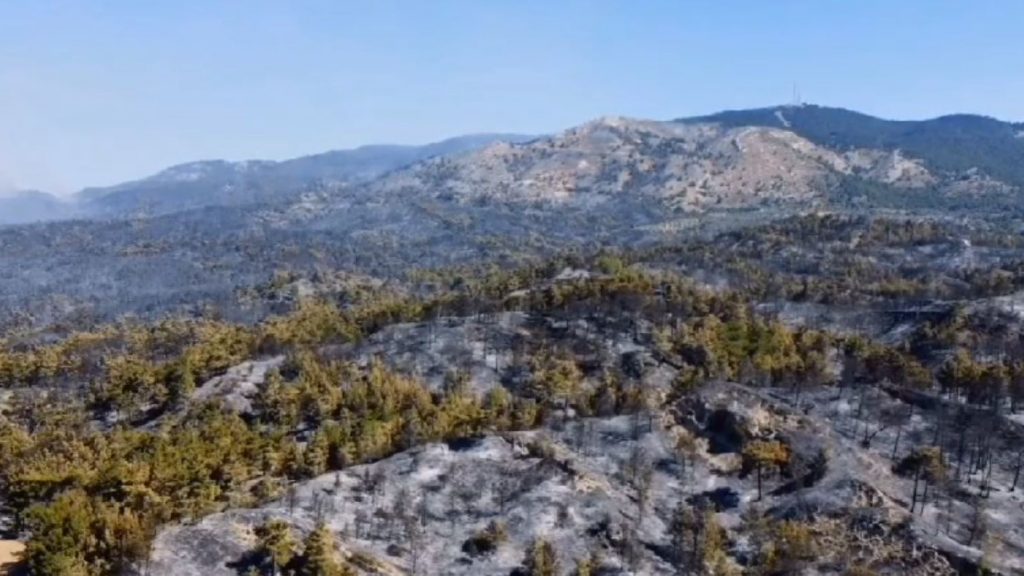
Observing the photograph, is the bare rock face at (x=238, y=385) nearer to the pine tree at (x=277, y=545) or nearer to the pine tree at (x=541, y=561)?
the pine tree at (x=277, y=545)

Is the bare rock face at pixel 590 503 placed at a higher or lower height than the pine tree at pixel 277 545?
lower

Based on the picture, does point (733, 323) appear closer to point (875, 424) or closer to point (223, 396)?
point (875, 424)

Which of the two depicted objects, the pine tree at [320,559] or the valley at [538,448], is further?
the valley at [538,448]

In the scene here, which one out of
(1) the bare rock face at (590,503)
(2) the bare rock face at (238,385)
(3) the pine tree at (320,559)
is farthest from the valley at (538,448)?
(2) the bare rock face at (238,385)

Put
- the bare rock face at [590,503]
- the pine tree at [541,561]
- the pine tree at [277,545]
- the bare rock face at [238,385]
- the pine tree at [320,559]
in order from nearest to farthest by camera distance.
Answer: the pine tree at [320,559] → the pine tree at [277,545] → the pine tree at [541,561] → the bare rock face at [590,503] → the bare rock face at [238,385]

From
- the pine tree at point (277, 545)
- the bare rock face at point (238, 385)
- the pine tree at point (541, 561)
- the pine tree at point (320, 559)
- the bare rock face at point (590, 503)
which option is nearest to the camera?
the pine tree at point (320, 559)

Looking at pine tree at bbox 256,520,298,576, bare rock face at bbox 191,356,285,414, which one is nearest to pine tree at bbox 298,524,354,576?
A: pine tree at bbox 256,520,298,576

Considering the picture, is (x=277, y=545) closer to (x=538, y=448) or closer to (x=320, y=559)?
(x=320, y=559)

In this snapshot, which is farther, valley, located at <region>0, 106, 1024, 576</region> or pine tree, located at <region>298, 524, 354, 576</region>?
valley, located at <region>0, 106, 1024, 576</region>

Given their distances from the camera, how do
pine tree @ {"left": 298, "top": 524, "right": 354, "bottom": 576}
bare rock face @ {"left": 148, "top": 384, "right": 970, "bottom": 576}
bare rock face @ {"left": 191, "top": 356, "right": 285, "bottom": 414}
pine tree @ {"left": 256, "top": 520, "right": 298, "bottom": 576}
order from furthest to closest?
bare rock face @ {"left": 191, "top": 356, "right": 285, "bottom": 414} → bare rock face @ {"left": 148, "top": 384, "right": 970, "bottom": 576} → pine tree @ {"left": 256, "top": 520, "right": 298, "bottom": 576} → pine tree @ {"left": 298, "top": 524, "right": 354, "bottom": 576}

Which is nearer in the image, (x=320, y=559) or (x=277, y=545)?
(x=320, y=559)

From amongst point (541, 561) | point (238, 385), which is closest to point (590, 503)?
point (541, 561)

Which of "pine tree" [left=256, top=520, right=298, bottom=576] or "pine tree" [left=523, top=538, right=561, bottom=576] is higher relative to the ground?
"pine tree" [left=256, top=520, right=298, bottom=576]

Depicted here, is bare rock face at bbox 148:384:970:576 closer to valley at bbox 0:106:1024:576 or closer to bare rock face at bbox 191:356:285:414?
valley at bbox 0:106:1024:576
